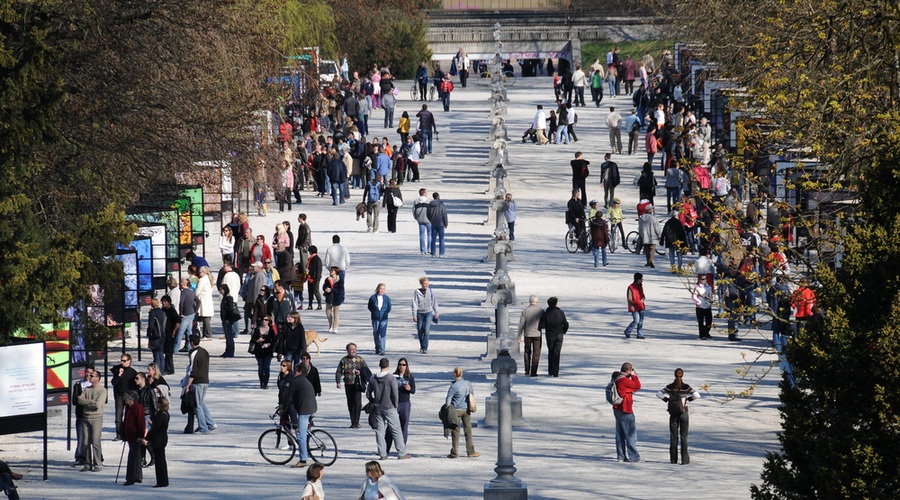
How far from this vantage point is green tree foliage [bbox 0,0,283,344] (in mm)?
19297

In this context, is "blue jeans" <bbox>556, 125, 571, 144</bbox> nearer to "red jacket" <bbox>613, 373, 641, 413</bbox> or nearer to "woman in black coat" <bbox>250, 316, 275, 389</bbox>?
"woman in black coat" <bbox>250, 316, 275, 389</bbox>

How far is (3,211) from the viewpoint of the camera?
1933cm

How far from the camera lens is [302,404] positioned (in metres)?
20.2

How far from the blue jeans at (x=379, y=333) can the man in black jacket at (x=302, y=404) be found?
5.70m

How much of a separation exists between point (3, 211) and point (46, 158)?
4.25m

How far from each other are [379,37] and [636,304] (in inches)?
1716

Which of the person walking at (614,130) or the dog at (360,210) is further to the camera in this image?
the person walking at (614,130)

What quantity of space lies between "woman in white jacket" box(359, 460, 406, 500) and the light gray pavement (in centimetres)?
267

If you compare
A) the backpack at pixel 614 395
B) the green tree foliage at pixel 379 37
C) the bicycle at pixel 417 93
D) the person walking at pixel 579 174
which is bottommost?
the backpack at pixel 614 395

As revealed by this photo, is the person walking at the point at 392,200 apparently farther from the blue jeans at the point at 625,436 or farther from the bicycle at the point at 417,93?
the bicycle at the point at 417,93

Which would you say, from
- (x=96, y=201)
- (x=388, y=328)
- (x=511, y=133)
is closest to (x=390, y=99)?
(x=511, y=133)

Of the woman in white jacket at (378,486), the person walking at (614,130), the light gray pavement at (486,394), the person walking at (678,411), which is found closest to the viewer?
the woman in white jacket at (378,486)

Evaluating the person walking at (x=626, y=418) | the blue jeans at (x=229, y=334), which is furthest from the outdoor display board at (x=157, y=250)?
the person walking at (x=626, y=418)

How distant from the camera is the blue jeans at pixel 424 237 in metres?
35.0
